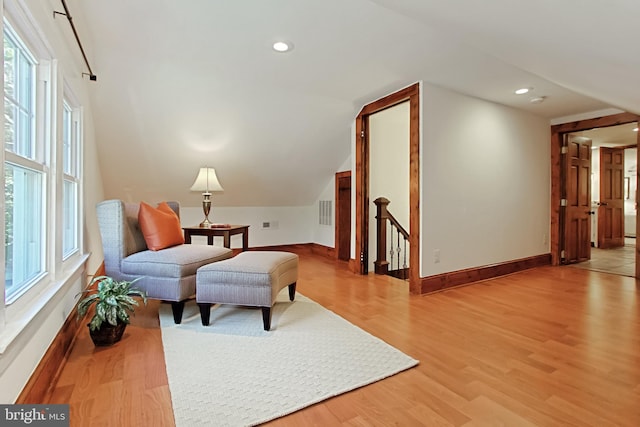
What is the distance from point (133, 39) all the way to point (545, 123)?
5080mm

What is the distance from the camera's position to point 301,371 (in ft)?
5.87

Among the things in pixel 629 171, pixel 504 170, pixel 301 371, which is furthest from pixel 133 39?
pixel 629 171

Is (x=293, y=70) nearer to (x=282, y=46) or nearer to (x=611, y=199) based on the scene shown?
(x=282, y=46)

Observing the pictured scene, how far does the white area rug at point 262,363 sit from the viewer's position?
1.49 metres

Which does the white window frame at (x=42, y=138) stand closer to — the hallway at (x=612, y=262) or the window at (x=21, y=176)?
the window at (x=21, y=176)

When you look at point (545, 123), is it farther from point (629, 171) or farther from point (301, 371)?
point (629, 171)

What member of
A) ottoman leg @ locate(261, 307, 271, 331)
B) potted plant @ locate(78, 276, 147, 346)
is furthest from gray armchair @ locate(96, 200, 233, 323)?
ottoman leg @ locate(261, 307, 271, 331)

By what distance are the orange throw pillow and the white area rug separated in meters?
0.58

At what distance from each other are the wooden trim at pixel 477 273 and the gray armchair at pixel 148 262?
2.16 metres

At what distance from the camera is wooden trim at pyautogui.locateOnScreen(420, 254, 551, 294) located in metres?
3.36

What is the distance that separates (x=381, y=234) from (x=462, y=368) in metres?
2.50

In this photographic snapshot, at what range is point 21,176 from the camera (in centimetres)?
163

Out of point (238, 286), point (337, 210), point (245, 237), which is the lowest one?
point (238, 286)

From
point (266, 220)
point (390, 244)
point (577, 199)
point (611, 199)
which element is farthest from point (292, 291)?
point (611, 199)
